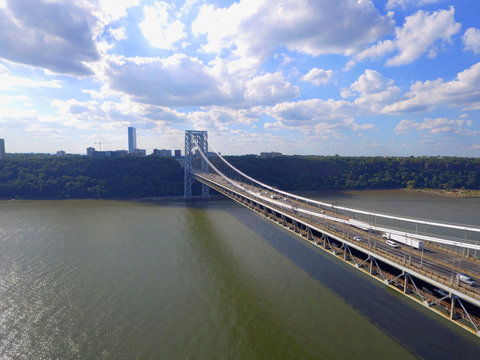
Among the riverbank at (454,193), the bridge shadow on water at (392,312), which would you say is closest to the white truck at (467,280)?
the bridge shadow on water at (392,312)

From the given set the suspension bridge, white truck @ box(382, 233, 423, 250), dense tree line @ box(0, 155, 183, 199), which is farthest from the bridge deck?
dense tree line @ box(0, 155, 183, 199)

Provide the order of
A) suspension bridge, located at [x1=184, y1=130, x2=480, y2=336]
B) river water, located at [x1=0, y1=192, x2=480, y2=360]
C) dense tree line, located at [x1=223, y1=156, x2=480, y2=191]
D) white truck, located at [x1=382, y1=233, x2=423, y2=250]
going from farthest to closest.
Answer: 1. dense tree line, located at [x1=223, y1=156, x2=480, y2=191]
2. white truck, located at [x1=382, y1=233, x2=423, y2=250]
3. river water, located at [x1=0, y1=192, x2=480, y2=360]
4. suspension bridge, located at [x1=184, y1=130, x2=480, y2=336]

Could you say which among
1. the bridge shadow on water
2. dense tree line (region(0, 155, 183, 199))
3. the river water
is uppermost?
dense tree line (region(0, 155, 183, 199))

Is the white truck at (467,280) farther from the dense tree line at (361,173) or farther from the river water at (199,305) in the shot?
the dense tree line at (361,173)

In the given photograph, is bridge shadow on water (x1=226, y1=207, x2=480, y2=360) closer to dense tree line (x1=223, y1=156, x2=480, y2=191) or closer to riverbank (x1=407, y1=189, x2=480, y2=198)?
dense tree line (x1=223, y1=156, x2=480, y2=191)

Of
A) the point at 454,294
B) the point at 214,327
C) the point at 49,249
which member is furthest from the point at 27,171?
the point at 454,294

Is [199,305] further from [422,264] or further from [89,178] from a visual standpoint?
[89,178]

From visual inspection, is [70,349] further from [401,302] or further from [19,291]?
[401,302]
